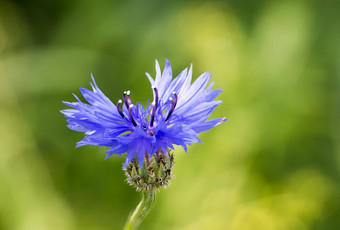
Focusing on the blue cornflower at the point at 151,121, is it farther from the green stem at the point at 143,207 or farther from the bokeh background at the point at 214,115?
the bokeh background at the point at 214,115

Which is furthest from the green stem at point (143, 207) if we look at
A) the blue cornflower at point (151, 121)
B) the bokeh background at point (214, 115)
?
the bokeh background at point (214, 115)

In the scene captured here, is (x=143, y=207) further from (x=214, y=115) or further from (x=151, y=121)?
(x=214, y=115)

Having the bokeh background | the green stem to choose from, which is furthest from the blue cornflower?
the bokeh background

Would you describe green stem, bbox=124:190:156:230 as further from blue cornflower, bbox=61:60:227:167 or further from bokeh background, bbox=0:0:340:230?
bokeh background, bbox=0:0:340:230

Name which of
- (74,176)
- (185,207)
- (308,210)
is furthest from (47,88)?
(308,210)

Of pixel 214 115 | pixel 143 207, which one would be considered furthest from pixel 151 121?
pixel 214 115

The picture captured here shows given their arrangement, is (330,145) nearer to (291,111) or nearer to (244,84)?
(291,111)
